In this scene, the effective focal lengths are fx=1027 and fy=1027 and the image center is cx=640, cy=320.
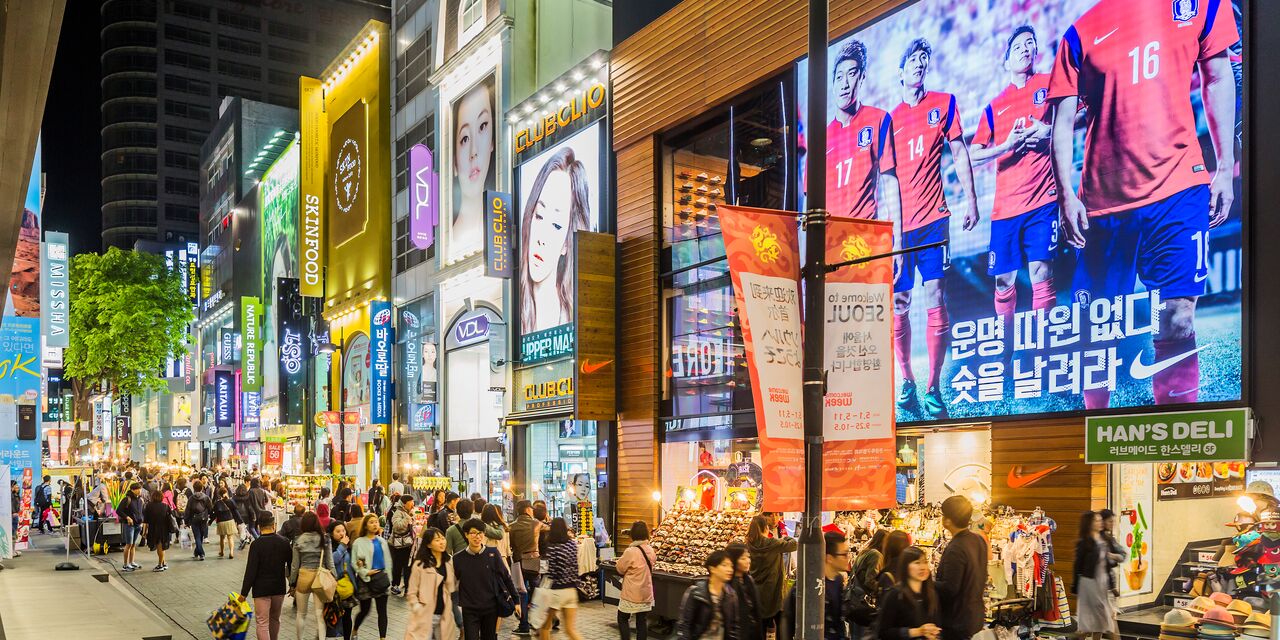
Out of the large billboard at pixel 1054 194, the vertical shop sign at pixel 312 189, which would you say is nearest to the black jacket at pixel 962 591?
the large billboard at pixel 1054 194

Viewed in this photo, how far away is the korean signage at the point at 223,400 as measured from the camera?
6406cm

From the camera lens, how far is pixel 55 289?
1262 inches

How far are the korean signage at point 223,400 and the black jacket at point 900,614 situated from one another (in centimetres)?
6285

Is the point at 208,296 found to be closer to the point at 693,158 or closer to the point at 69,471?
the point at 69,471

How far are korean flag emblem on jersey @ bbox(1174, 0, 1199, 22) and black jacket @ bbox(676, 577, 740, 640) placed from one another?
29.9 ft

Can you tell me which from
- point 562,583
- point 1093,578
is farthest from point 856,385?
point 562,583

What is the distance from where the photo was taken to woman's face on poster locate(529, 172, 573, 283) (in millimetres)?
25031

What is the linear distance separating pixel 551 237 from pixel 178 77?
331 feet

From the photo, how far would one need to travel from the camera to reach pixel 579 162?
24.6 m

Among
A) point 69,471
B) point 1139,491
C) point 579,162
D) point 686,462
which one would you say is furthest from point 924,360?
point 69,471

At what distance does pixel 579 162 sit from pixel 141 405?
308 ft

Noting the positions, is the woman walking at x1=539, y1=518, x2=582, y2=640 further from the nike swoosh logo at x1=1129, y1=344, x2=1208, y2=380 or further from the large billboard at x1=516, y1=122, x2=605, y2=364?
the large billboard at x1=516, y1=122, x2=605, y2=364

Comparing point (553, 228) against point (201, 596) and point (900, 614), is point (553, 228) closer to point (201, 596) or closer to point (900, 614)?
point (201, 596)

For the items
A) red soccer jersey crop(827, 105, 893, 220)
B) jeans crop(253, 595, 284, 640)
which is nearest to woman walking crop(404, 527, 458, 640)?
jeans crop(253, 595, 284, 640)
